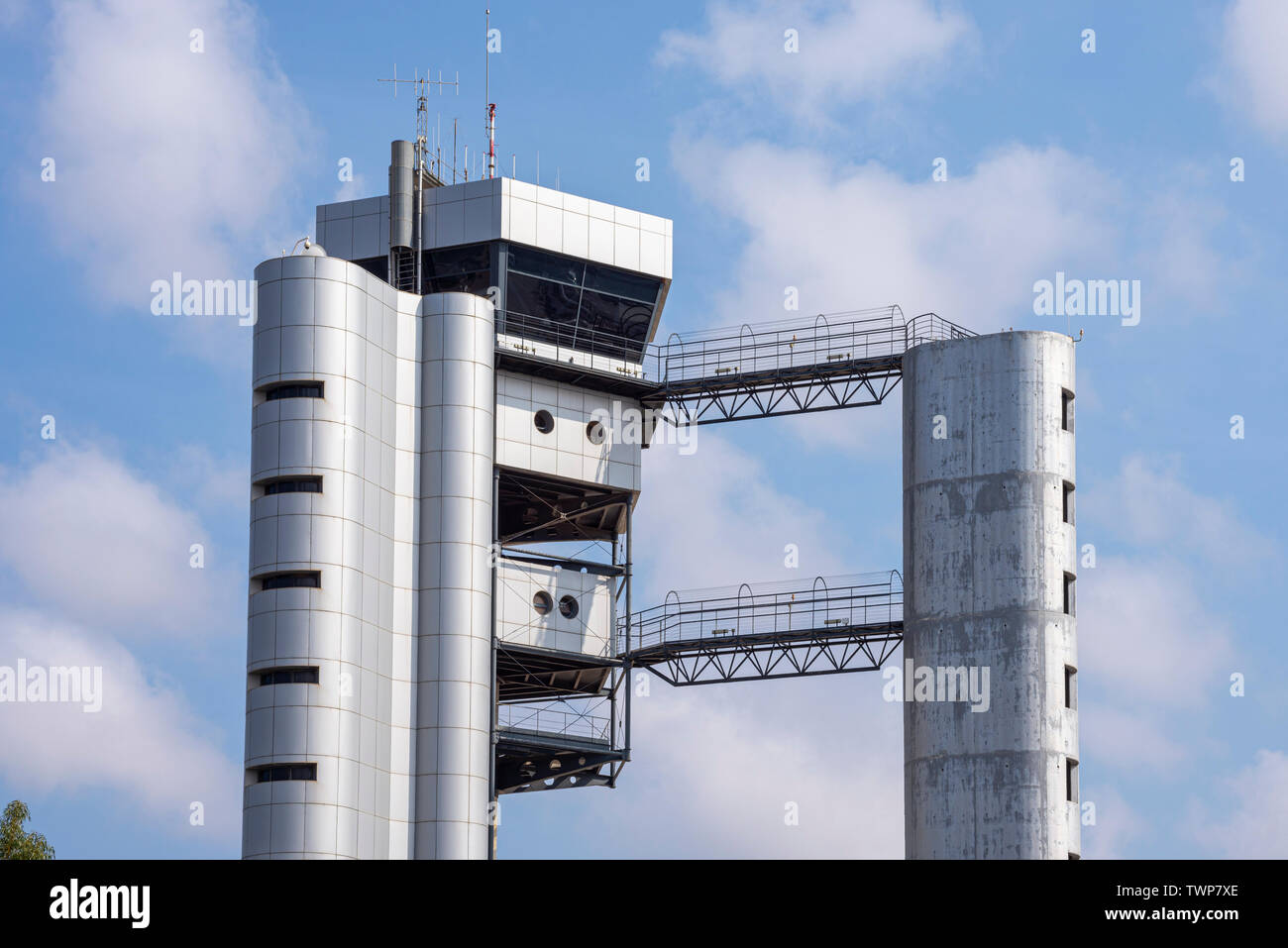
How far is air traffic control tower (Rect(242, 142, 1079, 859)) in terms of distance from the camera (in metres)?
75.9

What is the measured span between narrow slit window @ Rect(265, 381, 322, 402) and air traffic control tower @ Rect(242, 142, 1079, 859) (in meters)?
0.10

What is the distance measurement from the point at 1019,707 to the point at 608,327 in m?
23.6

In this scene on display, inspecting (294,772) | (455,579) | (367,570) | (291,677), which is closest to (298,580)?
(367,570)

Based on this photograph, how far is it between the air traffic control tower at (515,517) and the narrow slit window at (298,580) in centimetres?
15

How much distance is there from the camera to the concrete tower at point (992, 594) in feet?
253

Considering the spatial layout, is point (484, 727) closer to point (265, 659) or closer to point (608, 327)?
point (265, 659)

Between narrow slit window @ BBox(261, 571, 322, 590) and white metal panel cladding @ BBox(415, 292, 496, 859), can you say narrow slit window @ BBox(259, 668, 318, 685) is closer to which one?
narrow slit window @ BBox(261, 571, 322, 590)

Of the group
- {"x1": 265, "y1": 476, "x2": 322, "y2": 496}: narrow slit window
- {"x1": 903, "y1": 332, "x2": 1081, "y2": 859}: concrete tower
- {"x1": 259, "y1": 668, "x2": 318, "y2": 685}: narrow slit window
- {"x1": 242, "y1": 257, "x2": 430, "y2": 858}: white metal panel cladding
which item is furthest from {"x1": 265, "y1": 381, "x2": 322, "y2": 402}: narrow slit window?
{"x1": 903, "y1": 332, "x2": 1081, "y2": 859}: concrete tower

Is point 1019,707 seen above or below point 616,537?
below

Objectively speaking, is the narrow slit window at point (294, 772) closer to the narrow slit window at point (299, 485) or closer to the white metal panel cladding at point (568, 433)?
the narrow slit window at point (299, 485)

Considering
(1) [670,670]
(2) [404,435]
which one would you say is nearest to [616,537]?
(1) [670,670]

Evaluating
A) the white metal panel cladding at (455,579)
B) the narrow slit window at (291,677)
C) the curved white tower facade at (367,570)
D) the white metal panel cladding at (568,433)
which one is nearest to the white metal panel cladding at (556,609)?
the white metal panel cladding at (455,579)
